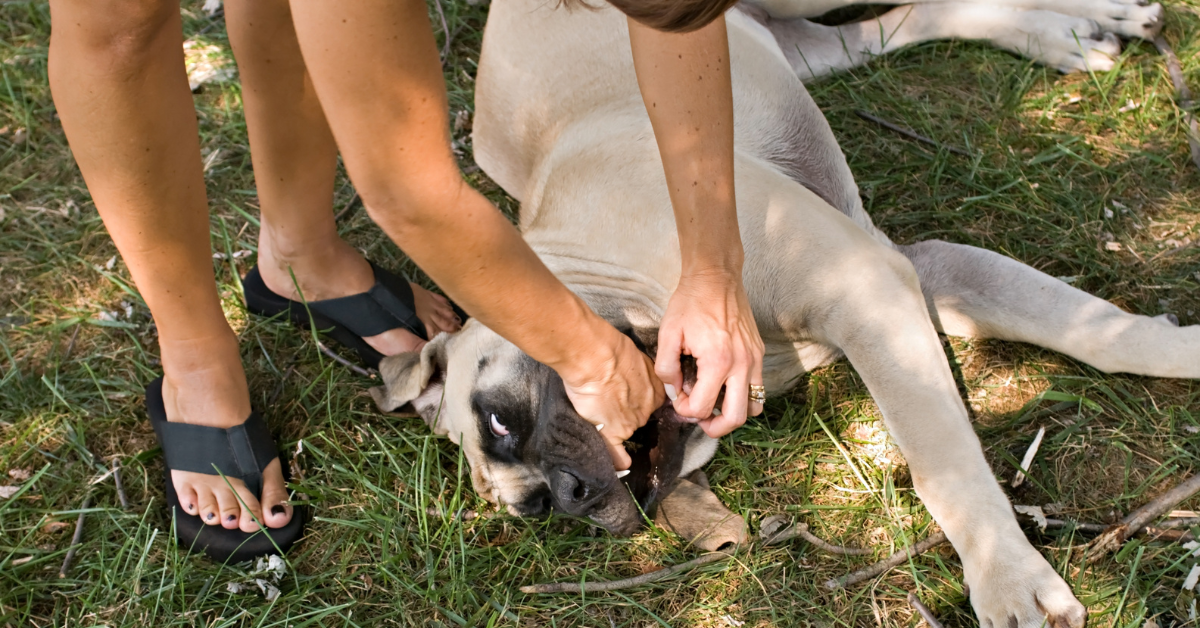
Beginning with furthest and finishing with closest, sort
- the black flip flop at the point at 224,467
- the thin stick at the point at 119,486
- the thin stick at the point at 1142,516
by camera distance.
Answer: the thin stick at the point at 119,486 < the black flip flop at the point at 224,467 < the thin stick at the point at 1142,516

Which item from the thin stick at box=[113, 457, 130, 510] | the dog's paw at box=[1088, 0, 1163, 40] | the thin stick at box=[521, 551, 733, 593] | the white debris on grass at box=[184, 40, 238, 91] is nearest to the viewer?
the thin stick at box=[521, 551, 733, 593]

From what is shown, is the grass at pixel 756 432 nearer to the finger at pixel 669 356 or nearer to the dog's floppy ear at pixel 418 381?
the dog's floppy ear at pixel 418 381

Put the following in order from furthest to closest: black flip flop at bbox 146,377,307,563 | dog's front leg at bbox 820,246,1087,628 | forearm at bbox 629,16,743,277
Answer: black flip flop at bbox 146,377,307,563 → dog's front leg at bbox 820,246,1087,628 → forearm at bbox 629,16,743,277

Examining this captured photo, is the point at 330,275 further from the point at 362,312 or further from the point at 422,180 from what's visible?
the point at 422,180

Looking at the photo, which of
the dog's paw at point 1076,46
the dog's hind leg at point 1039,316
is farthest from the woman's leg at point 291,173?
the dog's paw at point 1076,46

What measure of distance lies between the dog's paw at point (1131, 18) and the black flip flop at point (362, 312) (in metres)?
2.83

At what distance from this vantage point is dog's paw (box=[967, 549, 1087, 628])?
2072 millimetres

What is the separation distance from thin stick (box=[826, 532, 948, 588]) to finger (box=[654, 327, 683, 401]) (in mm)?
748

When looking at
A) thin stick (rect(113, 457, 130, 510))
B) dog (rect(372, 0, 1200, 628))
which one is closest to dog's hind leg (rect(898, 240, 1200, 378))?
dog (rect(372, 0, 1200, 628))

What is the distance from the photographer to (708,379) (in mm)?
1989

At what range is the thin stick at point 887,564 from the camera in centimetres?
233

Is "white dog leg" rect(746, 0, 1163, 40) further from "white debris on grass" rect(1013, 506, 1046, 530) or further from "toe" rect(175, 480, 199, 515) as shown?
"toe" rect(175, 480, 199, 515)

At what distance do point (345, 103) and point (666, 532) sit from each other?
1.58 metres

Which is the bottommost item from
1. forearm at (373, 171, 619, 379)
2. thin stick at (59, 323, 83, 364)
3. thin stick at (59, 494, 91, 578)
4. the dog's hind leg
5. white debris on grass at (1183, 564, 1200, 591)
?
thin stick at (59, 494, 91, 578)
